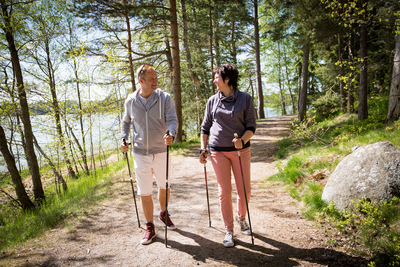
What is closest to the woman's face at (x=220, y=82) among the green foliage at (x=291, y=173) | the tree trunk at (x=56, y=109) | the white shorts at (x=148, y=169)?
the white shorts at (x=148, y=169)

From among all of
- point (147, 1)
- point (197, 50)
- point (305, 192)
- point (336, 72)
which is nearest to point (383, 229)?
point (305, 192)

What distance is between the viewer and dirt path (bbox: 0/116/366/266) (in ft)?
9.23

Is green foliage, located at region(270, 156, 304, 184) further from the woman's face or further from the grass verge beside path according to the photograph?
the grass verge beside path

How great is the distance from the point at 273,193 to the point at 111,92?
8239mm

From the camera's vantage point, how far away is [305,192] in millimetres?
4281

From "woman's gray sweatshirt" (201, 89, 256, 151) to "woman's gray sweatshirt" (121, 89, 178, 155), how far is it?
23.0 inches

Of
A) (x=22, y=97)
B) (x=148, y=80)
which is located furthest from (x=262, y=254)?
(x=22, y=97)

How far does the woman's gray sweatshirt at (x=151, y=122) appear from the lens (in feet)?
10.6

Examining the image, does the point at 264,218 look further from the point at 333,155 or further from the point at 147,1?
the point at 147,1

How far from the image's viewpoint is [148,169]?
3305 millimetres

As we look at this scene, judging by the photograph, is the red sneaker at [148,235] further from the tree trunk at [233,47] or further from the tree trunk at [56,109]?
Result: the tree trunk at [233,47]

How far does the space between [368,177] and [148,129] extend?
2980mm

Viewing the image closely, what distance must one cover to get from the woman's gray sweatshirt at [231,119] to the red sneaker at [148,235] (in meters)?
1.42

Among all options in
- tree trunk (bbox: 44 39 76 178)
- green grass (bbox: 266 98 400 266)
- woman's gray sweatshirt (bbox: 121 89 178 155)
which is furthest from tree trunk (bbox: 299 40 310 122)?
tree trunk (bbox: 44 39 76 178)
